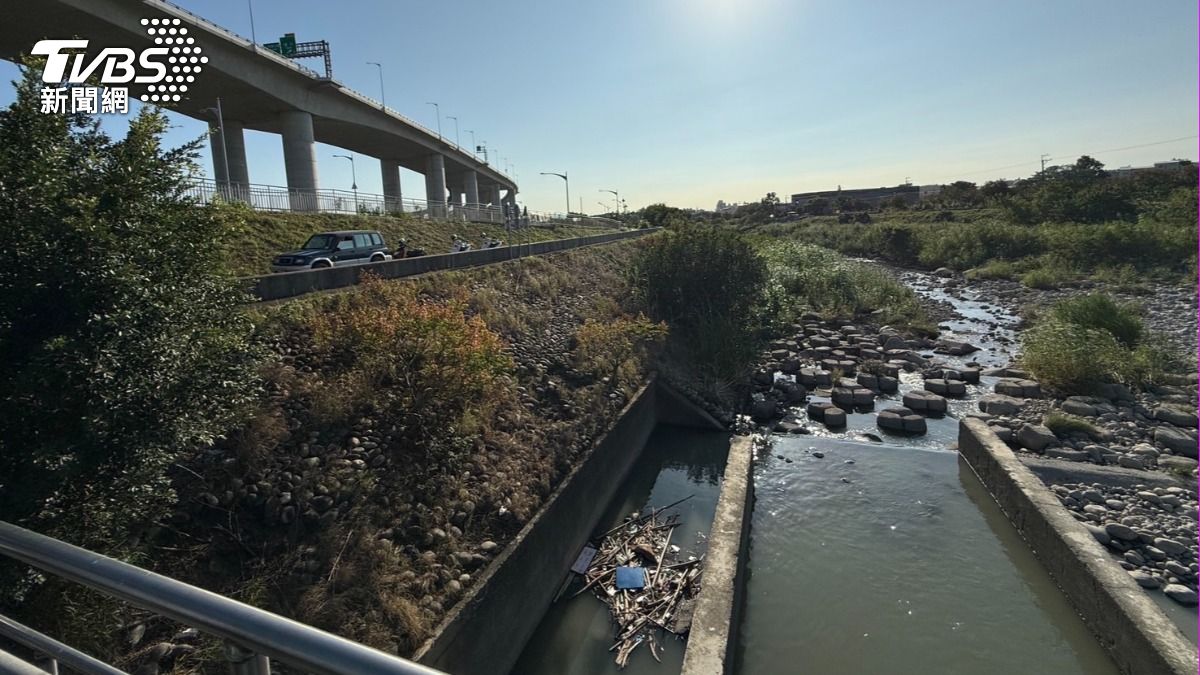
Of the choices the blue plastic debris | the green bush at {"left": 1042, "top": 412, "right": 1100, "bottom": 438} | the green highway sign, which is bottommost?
the blue plastic debris

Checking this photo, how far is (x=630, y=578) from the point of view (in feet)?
30.4

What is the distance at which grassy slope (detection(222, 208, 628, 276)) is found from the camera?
53.5 ft

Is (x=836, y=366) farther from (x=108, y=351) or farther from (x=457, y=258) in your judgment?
(x=108, y=351)

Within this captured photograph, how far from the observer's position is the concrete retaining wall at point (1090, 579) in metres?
6.31

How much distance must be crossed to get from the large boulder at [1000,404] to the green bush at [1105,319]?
5.58 metres

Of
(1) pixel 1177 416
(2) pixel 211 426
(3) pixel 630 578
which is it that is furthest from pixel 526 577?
(1) pixel 1177 416

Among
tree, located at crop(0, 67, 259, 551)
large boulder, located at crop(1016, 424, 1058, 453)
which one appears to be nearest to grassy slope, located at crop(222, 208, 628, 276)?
tree, located at crop(0, 67, 259, 551)

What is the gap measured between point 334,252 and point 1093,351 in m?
22.6

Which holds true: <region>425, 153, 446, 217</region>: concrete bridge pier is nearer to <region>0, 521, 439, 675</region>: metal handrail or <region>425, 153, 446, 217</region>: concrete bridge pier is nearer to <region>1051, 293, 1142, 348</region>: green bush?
<region>1051, 293, 1142, 348</region>: green bush

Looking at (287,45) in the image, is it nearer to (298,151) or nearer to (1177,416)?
(298,151)

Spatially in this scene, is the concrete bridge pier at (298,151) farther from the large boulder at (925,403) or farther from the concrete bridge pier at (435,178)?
the large boulder at (925,403)

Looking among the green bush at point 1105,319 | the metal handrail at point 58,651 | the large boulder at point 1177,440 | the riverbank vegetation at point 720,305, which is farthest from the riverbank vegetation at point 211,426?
the green bush at point 1105,319

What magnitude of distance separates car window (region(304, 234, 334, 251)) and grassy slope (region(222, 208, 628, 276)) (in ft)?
4.59

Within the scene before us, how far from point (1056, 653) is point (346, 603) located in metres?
9.15
